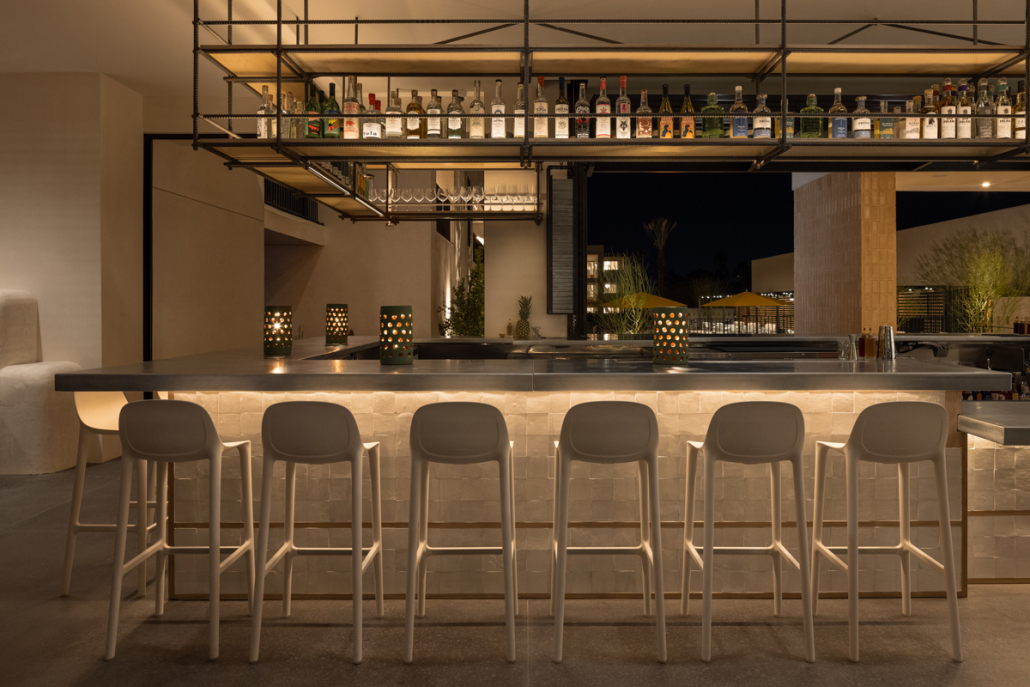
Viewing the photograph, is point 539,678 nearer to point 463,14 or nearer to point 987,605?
point 987,605

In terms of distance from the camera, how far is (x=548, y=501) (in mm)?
3072

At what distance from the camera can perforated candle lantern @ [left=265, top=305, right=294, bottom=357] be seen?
12.2 ft

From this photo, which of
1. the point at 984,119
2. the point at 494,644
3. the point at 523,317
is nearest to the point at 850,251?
the point at 523,317

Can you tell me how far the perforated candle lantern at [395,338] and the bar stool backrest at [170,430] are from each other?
0.83 meters

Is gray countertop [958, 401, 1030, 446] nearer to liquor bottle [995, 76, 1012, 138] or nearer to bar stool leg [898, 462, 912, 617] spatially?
bar stool leg [898, 462, 912, 617]

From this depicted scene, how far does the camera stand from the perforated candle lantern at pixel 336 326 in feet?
16.5

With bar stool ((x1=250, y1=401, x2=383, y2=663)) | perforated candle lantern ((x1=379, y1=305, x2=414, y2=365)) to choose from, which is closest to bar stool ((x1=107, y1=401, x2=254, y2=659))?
bar stool ((x1=250, y1=401, x2=383, y2=663))

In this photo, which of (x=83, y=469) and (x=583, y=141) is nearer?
(x=83, y=469)

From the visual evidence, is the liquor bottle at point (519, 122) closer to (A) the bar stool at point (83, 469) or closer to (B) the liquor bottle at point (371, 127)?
(B) the liquor bottle at point (371, 127)

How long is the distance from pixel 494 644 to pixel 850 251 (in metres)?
7.27

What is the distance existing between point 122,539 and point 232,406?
2.39 feet

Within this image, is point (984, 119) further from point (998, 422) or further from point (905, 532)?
point (905, 532)

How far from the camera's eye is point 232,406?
→ 3.07 meters

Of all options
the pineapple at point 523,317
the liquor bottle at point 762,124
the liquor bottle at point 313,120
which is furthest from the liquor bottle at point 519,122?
the pineapple at point 523,317
